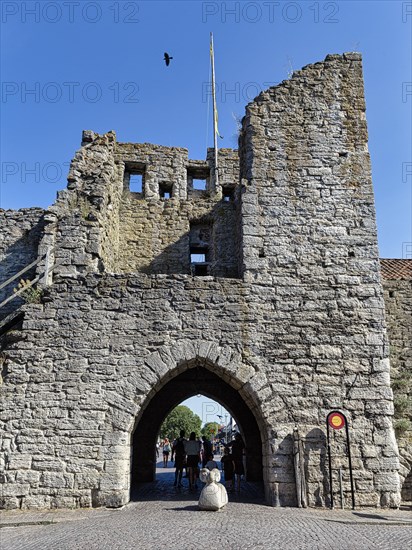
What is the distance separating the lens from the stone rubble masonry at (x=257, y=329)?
7734mm

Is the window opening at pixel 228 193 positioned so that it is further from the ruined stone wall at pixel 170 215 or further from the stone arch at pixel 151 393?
the stone arch at pixel 151 393

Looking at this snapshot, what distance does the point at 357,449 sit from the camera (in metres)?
7.93

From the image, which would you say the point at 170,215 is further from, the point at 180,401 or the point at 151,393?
the point at 151,393

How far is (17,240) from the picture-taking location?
12828 millimetres

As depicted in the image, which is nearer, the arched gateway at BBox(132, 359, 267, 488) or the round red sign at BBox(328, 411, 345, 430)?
the round red sign at BBox(328, 411, 345, 430)

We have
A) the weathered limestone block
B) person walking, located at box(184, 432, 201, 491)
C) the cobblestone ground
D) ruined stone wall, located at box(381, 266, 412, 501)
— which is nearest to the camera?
the cobblestone ground

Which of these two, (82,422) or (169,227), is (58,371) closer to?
(82,422)

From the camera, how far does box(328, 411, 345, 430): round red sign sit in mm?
7742

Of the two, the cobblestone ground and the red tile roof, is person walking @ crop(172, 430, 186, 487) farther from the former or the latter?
the red tile roof

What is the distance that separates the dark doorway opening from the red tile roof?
4.70 metres

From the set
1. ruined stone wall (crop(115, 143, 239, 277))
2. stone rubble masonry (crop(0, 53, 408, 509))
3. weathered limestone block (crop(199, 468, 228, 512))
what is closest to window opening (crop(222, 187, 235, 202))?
ruined stone wall (crop(115, 143, 239, 277))

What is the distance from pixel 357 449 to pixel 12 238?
31.9 ft

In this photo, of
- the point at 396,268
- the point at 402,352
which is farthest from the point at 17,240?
the point at 402,352

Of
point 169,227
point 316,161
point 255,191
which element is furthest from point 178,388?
point 316,161
